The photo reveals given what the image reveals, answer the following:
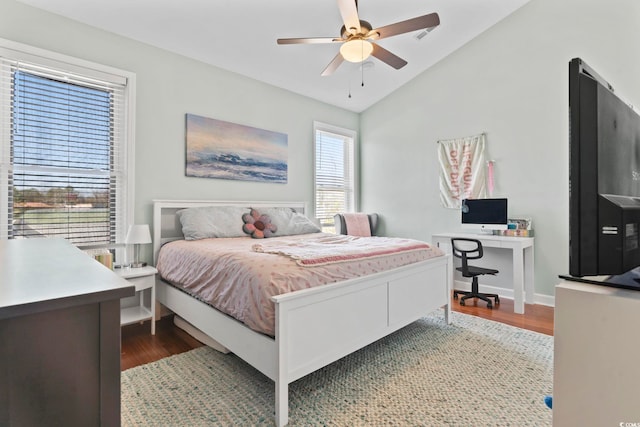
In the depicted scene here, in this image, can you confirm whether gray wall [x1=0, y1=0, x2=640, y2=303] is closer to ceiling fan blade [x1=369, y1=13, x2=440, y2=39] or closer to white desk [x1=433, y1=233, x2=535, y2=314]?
white desk [x1=433, y1=233, x2=535, y2=314]

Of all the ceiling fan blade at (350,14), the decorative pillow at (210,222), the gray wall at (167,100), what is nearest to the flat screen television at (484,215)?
the gray wall at (167,100)

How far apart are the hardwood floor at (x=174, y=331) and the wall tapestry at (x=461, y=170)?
1.39m

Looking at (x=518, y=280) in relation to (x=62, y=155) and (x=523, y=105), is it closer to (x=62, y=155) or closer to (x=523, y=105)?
(x=523, y=105)

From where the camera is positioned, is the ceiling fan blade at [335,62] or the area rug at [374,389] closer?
the area rug at [374,389]

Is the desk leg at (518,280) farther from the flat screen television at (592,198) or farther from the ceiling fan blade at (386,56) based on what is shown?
the flat screen television at (592,198)

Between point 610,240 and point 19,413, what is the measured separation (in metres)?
1.16

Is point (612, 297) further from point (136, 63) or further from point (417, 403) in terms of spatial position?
point (136, 63)

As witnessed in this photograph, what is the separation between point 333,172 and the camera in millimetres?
5086

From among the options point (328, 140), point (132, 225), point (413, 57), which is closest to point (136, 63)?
point (132, 225)

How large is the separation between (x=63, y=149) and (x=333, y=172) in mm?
3441

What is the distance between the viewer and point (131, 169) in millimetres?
2996

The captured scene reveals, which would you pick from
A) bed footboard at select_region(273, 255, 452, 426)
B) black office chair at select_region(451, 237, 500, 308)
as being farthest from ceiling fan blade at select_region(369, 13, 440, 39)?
black office chair at select_region(451, 237, 500, 308)

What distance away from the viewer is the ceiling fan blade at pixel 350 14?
2.12m

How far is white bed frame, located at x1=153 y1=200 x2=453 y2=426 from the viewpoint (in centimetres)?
159
